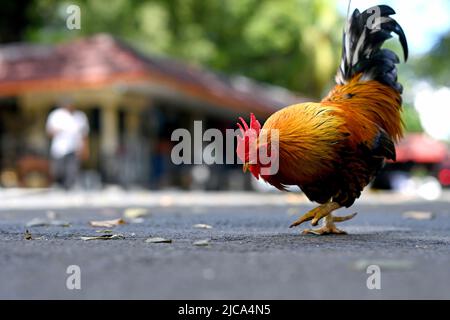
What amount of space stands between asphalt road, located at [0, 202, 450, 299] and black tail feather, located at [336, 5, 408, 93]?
1.52 metres

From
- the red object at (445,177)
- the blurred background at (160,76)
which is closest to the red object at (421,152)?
the blurred background at (160,76)

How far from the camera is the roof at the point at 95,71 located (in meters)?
19.4

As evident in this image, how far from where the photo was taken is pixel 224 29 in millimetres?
33844

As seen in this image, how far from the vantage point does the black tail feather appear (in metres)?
7.19

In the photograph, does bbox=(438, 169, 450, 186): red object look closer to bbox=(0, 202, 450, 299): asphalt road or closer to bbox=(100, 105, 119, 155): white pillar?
bbox=(100, 105, 119, 155): white pillar

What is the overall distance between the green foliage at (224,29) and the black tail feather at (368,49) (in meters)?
23.6

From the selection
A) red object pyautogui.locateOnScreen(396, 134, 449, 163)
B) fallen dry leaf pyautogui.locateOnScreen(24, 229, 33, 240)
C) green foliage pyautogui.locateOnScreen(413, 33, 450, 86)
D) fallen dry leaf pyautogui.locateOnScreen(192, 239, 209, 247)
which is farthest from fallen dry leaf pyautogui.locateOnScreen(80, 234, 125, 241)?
red object pyautogui.locateOnScreen(396, 134, 449, 163)

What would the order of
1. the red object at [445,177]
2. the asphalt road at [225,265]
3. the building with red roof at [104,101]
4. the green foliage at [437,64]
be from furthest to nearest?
the red object at [445,177] → the green foliage at [437,64] → the building with red roof at [104,101] → the asphalt road at [225,265]

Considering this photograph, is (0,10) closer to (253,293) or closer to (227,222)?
(227,222)

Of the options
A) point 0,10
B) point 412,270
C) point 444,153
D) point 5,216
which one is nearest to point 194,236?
point 412,270

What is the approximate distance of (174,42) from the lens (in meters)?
32.5

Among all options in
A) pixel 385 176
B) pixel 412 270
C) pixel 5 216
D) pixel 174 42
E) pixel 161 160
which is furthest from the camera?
pixel 174 42

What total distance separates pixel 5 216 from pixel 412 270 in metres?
6.31

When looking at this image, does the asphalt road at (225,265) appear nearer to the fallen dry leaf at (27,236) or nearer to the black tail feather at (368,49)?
the fallen dry leaf at (27,236)
